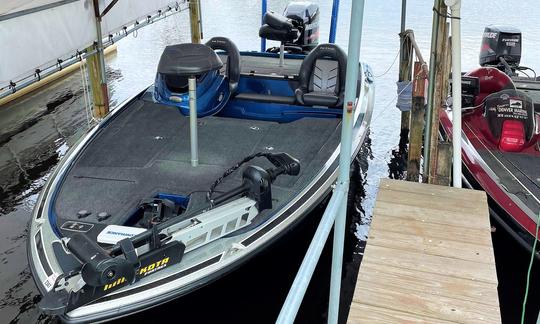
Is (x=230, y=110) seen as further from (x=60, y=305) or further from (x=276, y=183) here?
(x=60, y=305)

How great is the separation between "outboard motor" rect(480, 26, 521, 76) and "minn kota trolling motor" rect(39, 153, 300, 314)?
4.47m

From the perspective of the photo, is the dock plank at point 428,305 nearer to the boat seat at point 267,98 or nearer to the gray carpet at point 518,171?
the gray carpet at point 518,171

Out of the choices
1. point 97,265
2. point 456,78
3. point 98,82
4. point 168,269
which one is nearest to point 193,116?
point 168,269

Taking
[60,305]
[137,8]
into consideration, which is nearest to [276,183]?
[60,305]

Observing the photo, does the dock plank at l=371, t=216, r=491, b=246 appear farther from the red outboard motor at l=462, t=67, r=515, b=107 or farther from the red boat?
the red outboard motor at l=462, t=67, r=515, b=107

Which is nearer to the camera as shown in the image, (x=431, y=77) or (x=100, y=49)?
(x=431, y=77)

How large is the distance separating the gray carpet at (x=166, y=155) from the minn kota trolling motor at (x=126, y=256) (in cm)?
46

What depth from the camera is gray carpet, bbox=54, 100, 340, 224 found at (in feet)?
11.2

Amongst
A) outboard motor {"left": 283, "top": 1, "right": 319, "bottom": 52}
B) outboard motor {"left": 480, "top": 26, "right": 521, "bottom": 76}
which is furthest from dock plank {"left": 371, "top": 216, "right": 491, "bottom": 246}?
outboard motor {"left": 283, "top": 1, "right": 319, "bottom": 52}

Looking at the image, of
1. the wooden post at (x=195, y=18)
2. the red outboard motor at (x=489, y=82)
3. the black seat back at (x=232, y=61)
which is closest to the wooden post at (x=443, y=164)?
the red outboard motor at (x=489, y=82)

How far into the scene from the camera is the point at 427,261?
2402 millimetres

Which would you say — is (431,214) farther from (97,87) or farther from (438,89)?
(97,87)

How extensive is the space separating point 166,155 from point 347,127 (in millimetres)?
2486

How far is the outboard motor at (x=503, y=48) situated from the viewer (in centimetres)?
637
